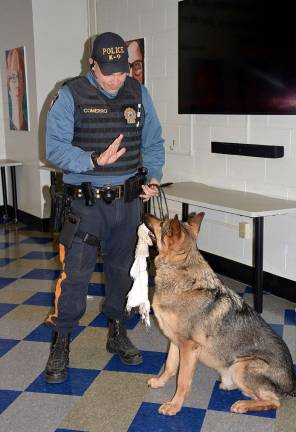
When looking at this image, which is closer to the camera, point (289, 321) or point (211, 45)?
point (289, 321)

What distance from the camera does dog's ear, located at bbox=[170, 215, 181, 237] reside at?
2.30m

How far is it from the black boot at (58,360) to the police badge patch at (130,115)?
4.08 ft

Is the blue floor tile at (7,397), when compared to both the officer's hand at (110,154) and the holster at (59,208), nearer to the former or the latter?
the holster at (59,208)

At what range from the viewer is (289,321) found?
141 inches

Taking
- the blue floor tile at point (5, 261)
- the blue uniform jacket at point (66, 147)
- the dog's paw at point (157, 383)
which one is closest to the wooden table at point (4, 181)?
the blue floor tile at point (5, 261)

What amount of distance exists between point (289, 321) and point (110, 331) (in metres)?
1.31

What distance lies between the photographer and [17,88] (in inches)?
257

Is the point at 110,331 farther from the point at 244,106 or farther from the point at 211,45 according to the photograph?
the point at 211,45

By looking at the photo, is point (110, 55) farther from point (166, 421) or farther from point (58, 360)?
point (166, 421)

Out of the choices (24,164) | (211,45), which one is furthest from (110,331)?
(24,164)

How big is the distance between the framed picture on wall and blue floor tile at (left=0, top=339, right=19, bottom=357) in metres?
3.75

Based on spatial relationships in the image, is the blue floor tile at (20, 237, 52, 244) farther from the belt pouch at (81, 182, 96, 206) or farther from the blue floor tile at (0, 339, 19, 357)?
the belt pouch at (81, 182, 96, 206)

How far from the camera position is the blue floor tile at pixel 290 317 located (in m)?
3.56

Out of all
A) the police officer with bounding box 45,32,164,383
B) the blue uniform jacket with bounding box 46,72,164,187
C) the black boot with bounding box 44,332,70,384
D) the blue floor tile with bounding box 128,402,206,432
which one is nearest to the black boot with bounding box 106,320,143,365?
the police officer with bounding box 45,32,164,383
